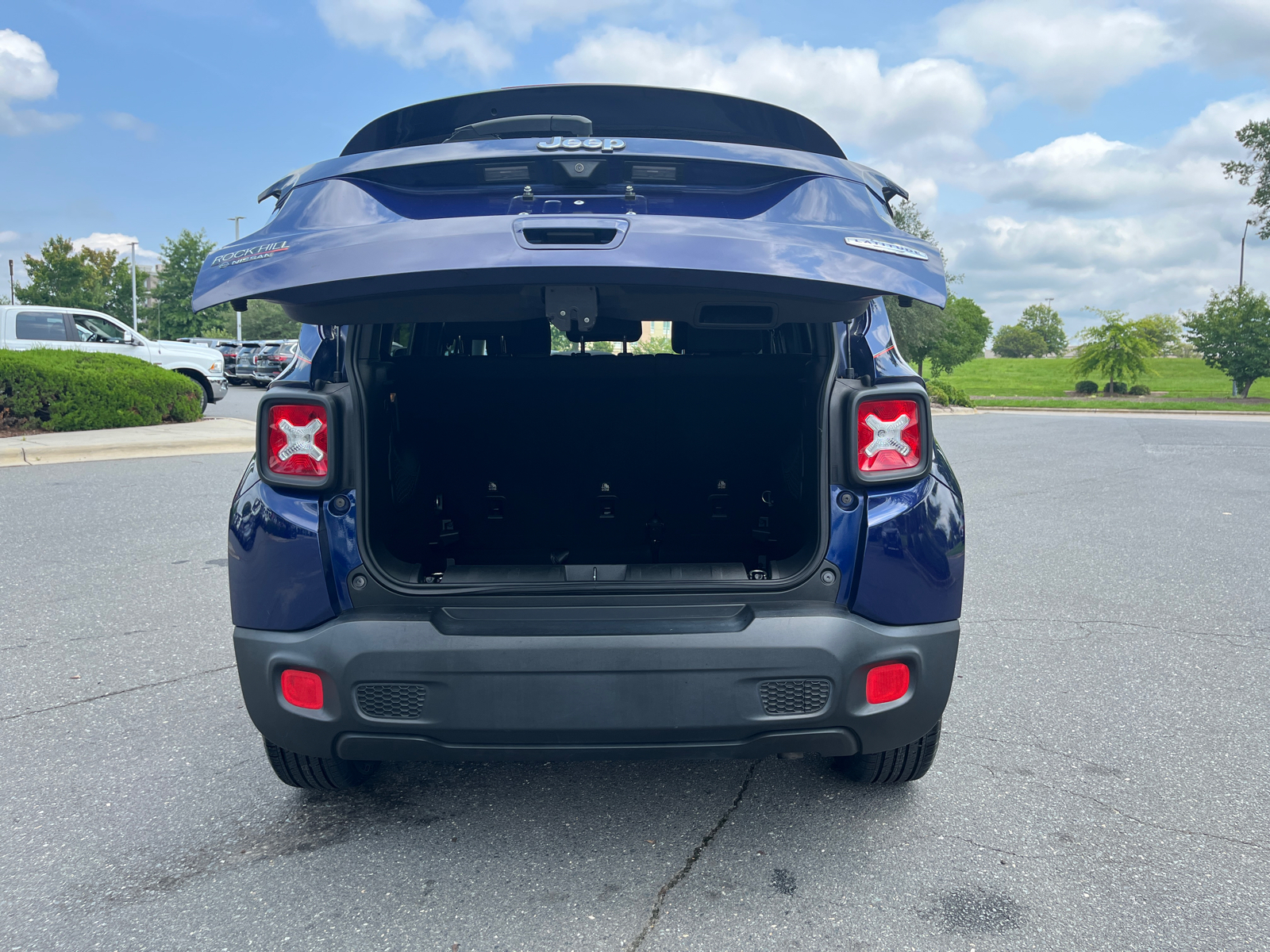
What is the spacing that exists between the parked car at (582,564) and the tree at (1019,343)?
407 ft

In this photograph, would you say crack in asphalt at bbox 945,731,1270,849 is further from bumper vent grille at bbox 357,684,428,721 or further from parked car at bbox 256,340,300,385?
parked car at bbox 256,340,300,385

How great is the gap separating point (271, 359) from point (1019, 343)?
114725 mm

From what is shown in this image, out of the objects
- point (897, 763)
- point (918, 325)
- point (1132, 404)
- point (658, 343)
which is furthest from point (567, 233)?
point (1132, 404)

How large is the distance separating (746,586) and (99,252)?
70.1m

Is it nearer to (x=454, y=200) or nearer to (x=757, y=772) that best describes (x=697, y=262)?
(x=454, y=200)

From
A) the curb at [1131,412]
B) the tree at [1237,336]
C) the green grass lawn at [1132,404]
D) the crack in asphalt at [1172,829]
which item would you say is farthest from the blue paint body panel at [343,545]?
the tree at [1237,336]

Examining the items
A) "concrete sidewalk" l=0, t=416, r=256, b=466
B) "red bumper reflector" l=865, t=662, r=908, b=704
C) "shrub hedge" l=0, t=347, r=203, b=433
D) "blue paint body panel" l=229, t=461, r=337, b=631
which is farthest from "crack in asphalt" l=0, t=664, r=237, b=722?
"shrub hedge" l=0, t=347, r=203, b=433

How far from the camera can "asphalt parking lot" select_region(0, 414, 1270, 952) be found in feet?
7.04

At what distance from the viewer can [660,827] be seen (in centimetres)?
258

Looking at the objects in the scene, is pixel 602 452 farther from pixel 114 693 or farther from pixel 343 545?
pixel 114 693

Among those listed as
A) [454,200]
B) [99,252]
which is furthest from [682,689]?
[99,252]

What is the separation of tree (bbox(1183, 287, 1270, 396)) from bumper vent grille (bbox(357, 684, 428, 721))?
4359cm

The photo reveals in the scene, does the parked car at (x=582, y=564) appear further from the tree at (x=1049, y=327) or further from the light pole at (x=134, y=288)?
the tree at (x=1049, y=327)

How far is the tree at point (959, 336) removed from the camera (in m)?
43.3
